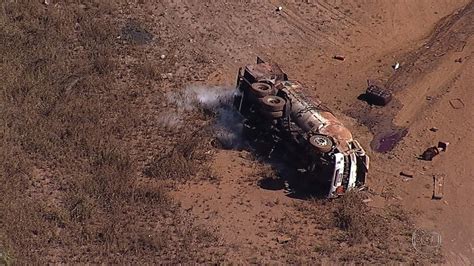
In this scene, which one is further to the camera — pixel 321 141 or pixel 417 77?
pixel 417 77

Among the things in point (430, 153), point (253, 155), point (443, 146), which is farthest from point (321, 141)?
point (443, 146)

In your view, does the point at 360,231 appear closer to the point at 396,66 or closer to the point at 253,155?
the point at 253,155

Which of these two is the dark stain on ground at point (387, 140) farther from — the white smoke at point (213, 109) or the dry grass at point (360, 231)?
the white smoke at point (213, 109)

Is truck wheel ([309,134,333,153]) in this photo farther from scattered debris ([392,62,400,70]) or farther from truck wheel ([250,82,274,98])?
scattered debris ([392,62,400,70])

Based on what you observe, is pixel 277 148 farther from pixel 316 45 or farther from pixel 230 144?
pixel 316 45

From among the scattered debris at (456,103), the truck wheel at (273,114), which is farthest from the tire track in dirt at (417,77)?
the truck wheel at (273,114)

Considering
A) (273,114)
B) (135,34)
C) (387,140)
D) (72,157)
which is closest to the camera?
(72,157)

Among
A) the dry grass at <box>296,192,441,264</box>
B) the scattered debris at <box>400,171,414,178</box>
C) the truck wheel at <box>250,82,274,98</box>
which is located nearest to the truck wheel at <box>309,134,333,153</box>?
the dry grass at <box>296,192,441,264</box>
